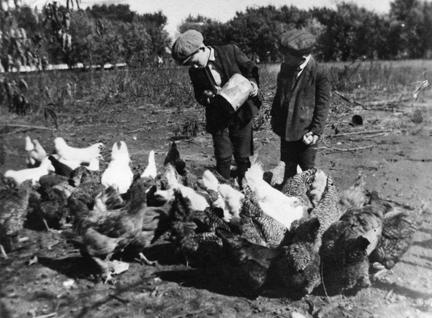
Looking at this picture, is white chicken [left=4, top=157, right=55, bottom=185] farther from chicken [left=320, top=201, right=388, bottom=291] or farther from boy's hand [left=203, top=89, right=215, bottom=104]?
chicken [left=320, top=201, right=388, bottom=291]

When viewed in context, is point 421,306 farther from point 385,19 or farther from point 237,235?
point 385,19

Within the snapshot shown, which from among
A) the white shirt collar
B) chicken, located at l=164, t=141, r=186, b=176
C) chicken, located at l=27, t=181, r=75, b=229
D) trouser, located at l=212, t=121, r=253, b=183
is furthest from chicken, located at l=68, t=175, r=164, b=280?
the white shirt collar

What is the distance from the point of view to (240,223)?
294 centimetres

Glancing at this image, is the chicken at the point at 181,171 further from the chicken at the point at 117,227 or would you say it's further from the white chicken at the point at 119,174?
the chicken at the point at 117,227

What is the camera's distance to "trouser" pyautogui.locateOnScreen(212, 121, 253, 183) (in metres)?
3.97

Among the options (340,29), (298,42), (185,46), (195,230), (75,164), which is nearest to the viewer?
(195,230)

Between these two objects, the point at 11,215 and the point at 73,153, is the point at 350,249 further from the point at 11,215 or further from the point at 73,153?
the point at 73,153

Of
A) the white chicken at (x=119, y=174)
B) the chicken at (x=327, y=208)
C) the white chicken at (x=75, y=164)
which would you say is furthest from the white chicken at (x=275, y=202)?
the white chicken at (x=75, y=164)

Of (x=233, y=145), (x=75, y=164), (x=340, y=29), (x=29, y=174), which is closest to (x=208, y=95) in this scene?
(x=233, y=145)

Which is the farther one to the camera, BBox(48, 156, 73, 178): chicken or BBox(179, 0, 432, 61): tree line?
BBox(179, 0, 432, 61): tree line

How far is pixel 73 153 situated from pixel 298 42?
3.02 meters

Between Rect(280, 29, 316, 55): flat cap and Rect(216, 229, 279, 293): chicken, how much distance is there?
1.56 m

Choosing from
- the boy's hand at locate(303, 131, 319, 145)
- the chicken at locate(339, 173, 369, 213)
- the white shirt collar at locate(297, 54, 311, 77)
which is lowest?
the chicken at locate(339, 173, 369, 213)

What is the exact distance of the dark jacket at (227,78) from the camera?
377 cm
